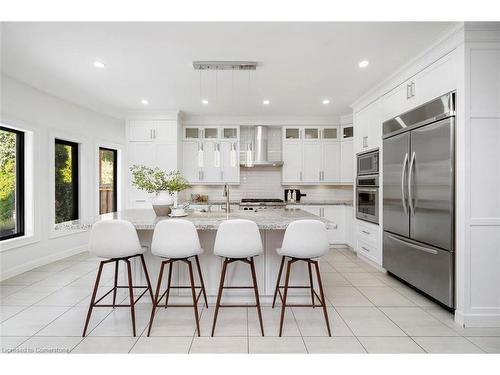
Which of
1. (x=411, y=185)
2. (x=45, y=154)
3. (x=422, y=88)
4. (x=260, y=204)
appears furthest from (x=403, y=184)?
(x=45, y=154)

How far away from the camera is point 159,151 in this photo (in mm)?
5371

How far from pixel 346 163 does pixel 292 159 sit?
1074 millimetres

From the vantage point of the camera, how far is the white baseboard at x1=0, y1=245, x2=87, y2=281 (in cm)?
366

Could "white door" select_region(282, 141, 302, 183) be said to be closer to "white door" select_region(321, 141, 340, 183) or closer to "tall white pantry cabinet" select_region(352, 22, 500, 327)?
"white door" select_region(321, 141, 340, 183)

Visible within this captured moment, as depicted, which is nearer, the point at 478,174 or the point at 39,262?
the point at 478,174

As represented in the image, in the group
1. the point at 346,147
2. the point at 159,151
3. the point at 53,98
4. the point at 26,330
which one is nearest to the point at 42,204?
the point at 53,98

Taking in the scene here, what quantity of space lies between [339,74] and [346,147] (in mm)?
2287

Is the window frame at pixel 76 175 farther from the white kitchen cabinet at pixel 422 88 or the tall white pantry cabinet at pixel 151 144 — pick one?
the white kitchen cabinet at pixel 422 88

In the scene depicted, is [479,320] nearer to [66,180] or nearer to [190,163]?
[190,163]

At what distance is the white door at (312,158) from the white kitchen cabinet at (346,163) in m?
A: 0.44

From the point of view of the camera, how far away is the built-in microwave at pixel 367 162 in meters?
4.04

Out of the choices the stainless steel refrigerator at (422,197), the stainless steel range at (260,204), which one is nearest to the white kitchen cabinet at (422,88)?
the stainless steel refrigerator at (422,197)

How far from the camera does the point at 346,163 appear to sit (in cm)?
565
